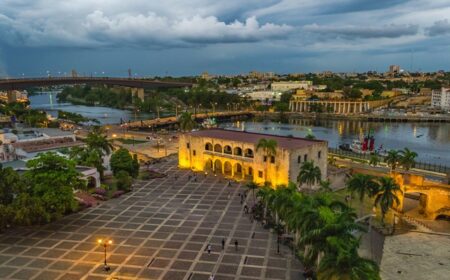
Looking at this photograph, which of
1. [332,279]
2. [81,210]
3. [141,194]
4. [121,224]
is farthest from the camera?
[141,194]

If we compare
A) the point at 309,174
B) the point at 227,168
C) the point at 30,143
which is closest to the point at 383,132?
the point at 227,168

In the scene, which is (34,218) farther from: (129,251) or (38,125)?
(38,125)

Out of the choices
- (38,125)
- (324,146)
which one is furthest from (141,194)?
(38,125)

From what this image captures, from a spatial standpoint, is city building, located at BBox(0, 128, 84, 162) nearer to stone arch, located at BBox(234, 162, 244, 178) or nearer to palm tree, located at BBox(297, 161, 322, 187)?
stone arch, located at BBox(234, 162, 244, 178)

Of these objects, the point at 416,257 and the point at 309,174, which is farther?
the point at 309,174

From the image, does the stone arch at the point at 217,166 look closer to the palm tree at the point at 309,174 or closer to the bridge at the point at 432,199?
the palm tree at the point at 309,174

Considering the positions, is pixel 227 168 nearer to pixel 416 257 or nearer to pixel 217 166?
pixel 217 166
